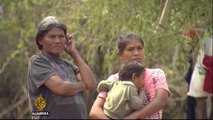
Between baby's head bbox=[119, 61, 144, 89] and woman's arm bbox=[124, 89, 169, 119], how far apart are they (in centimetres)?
15

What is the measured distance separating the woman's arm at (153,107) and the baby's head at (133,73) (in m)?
0.15

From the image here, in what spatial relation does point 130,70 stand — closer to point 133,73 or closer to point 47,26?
point 133,73

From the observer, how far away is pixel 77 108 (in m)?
3.91

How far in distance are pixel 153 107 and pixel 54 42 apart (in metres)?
0.89

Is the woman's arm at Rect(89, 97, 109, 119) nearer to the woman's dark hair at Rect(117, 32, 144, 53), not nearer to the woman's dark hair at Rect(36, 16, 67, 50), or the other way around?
the woman's dark hair at Rect(117, 32, 144, 53)

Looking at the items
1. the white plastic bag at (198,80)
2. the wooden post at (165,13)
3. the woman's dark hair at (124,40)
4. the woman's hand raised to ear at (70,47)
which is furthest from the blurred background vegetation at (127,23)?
the woman's hand raised to ear at (70,47)

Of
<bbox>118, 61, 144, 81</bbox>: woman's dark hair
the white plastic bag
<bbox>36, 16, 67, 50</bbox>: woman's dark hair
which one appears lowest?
the white plastic bag

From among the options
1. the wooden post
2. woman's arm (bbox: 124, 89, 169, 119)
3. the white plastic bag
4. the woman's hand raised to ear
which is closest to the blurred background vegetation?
the wooden post

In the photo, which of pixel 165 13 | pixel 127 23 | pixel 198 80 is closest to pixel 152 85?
pixel 165 13

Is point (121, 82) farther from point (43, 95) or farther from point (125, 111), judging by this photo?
point (43, 95)

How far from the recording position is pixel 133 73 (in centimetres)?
374

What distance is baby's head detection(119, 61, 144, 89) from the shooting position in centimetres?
373

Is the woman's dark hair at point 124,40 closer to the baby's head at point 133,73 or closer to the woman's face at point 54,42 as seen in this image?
the baby's head at point 133,73

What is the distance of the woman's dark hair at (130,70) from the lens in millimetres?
3732
